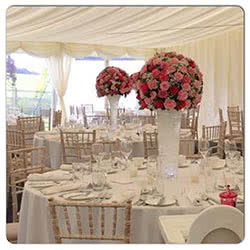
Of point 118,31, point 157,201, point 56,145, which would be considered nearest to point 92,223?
point 157,201

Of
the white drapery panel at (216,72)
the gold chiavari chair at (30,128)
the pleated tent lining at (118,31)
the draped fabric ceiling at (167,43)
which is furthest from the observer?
the white drapery panel at (216,72)

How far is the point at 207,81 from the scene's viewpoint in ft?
22.4

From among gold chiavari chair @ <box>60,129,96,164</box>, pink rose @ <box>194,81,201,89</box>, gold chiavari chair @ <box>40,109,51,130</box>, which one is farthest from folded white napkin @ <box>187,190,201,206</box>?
gold chiavari chair @ <box>40,109,51,130</box>

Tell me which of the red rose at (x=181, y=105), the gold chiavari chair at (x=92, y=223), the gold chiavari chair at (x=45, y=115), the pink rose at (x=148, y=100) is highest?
the pink rose at (x=148, y=100)

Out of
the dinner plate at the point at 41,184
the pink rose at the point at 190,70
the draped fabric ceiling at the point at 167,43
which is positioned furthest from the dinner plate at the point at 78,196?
the draped fabric ceiling at the point at 167,43

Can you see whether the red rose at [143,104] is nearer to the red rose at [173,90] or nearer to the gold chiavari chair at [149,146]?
the red rose at [173,90]

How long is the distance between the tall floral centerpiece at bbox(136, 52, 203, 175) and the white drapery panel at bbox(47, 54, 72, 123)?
18.5 feet

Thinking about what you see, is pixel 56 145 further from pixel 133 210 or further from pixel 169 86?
pixel 133 210

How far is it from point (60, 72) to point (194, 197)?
6.22 metres

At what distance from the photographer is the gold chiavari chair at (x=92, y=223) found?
1.43 m

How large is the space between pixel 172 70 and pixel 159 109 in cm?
21
